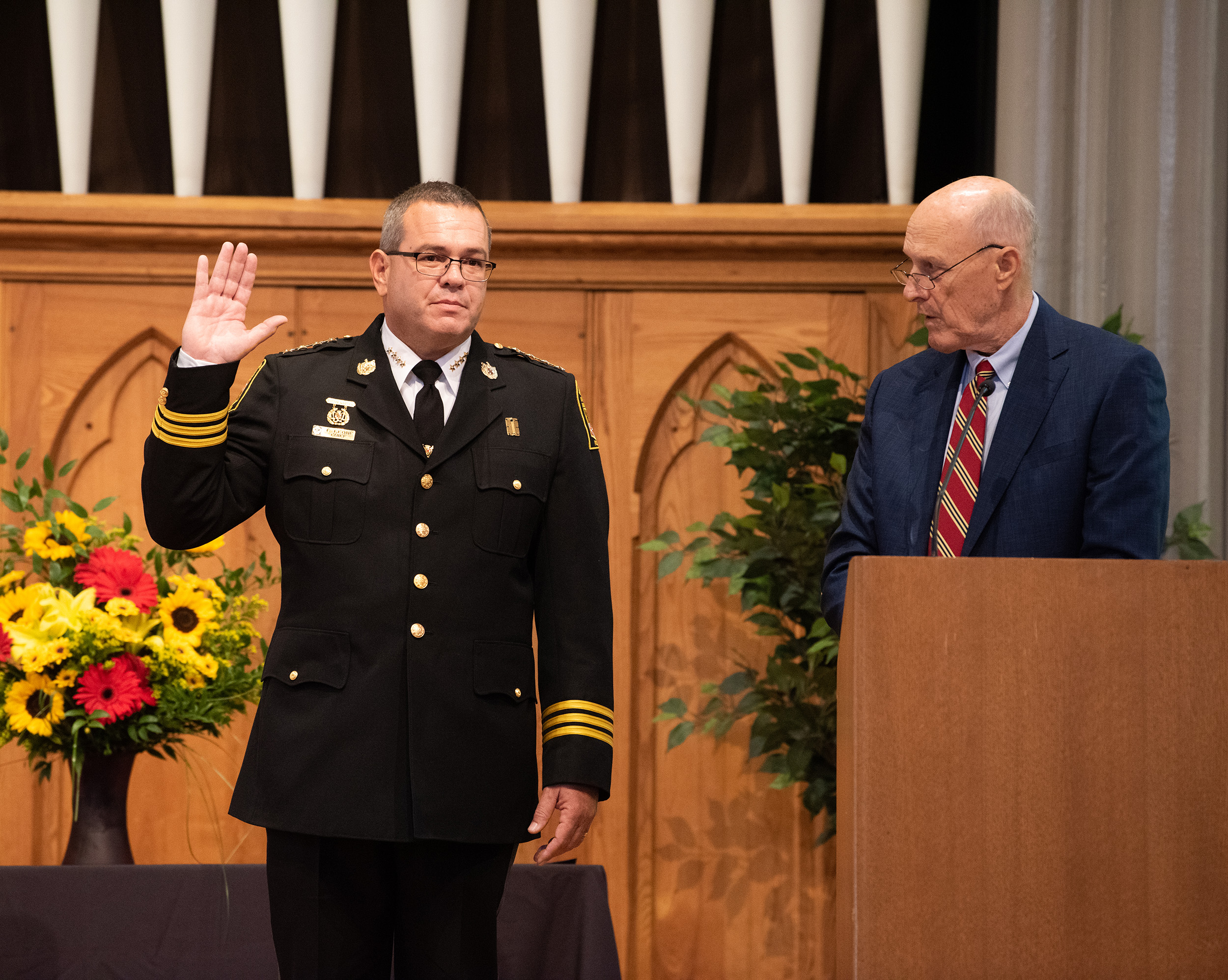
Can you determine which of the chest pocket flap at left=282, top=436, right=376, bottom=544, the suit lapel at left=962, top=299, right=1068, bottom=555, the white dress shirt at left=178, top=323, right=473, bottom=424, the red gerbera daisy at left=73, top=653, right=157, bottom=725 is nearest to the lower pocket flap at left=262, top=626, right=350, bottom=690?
the chest pocket flap at left=282, top=436, right=376, bottom=544

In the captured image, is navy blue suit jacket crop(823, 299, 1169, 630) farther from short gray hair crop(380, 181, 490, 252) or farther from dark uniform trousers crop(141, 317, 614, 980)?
short gray hair crop(380, 181, 490, 252)

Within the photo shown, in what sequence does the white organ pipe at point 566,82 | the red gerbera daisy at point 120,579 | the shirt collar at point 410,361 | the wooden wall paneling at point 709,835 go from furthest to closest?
the white organ pipe at point 566,82 → the wooden wall paneling at point 709,835 → the red gerbera daisy at point 120,579 → the shirt collar at point 410,361

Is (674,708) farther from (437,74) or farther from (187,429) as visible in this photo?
(437,74)

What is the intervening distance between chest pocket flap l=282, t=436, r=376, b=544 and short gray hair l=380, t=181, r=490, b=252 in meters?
0.32

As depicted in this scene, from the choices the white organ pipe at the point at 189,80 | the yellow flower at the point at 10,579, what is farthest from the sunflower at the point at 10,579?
the white organ pipe at the point at 189,80

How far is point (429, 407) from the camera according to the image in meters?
1.87

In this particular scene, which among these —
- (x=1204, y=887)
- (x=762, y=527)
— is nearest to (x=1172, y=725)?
(x=1204, y=887)

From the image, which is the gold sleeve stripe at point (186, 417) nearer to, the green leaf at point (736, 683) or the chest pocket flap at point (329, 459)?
the chest pocket flap at point (329, 459)

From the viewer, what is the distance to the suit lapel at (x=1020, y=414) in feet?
5.75

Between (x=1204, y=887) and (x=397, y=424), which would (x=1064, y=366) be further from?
(x=397, y=424)

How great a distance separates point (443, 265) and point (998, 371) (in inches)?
31.5

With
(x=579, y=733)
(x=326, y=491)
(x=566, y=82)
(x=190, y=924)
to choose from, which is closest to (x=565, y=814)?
(x=579, y=733)

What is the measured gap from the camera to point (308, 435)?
1819 mm

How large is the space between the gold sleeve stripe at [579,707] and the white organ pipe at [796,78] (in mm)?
1837
